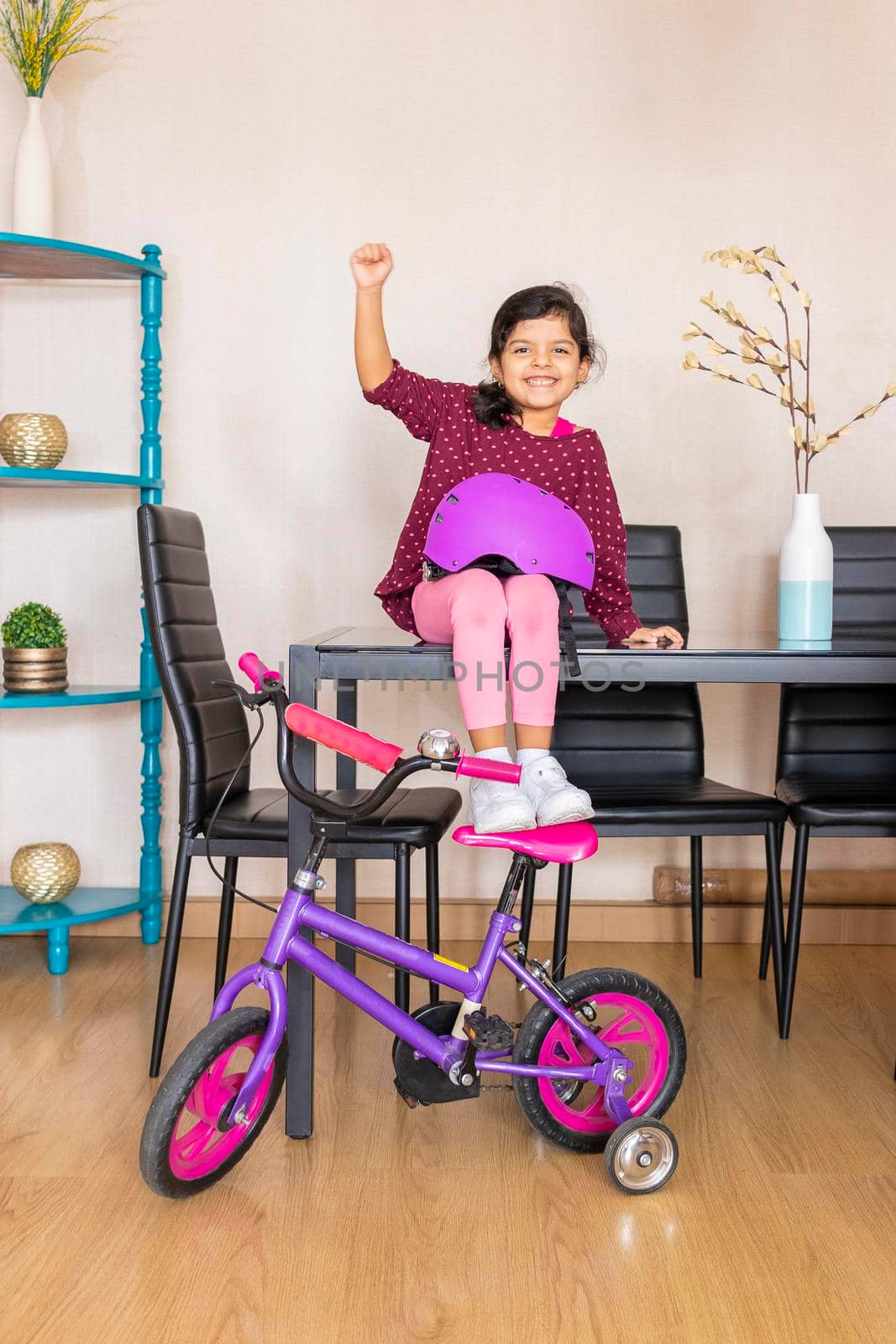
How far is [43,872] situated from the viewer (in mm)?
2652

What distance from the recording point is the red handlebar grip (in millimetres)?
1516

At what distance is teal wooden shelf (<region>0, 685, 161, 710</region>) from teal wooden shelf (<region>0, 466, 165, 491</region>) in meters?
0.45

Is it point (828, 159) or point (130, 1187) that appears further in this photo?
point (828, 159)

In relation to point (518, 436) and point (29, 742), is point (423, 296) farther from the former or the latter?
point (29, 742)

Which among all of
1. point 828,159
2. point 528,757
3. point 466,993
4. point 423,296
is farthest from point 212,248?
point 466,993

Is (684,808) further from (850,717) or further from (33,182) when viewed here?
(33,182)

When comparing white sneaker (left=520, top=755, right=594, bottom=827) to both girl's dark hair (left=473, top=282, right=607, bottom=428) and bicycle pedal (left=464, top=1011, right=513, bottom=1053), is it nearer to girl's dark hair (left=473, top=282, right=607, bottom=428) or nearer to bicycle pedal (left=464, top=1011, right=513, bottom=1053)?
bicycle pedal (left=464, top=1011, right=513, bottom=1053)

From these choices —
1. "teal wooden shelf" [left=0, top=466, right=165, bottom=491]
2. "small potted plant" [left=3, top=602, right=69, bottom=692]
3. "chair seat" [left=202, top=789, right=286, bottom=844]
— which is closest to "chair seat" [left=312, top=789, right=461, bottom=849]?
"chair seat" [left=202, top=789, right=286, bottom=844]

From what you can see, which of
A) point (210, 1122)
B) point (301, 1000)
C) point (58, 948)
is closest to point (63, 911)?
point (58, 948)

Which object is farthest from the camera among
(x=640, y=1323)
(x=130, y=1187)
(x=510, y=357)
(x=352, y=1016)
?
(x=352, y=1016)

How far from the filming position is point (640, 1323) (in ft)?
4.27

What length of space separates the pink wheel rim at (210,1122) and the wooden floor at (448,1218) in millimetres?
51

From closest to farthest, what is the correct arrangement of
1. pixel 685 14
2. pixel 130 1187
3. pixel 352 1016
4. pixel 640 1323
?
pixel 640 1323
pixel 130 1187
pixel 352 1016
pixel 685 14

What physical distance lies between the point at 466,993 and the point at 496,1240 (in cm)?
29
